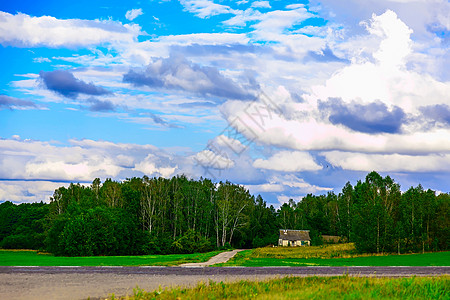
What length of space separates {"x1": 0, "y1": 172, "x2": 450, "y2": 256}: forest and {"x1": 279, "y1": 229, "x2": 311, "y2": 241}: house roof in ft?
8.54

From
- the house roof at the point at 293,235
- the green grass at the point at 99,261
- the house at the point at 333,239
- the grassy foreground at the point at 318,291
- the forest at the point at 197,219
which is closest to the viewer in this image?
the grassy foreground at the point at 318,291

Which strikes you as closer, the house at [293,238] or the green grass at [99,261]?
the green grass at [99,261]

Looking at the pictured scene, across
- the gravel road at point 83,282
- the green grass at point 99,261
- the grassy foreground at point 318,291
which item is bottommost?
the green grass at point 99,261

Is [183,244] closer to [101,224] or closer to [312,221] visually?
[101,224]

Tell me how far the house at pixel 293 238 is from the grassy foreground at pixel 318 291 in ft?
371

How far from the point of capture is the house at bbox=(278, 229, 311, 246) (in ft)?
448

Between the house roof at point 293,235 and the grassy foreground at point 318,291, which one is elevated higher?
the grassy foreground at point 318,291

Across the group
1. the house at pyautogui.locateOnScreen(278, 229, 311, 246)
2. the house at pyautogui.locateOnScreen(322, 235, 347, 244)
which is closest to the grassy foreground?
the house at pyautogui.locateOnScreen(322, 235, 347, 244)

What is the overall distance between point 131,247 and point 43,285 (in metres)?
76.8

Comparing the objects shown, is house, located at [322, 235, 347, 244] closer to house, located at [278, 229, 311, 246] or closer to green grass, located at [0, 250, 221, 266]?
Result: house, located at [278, 229, 311, 246]

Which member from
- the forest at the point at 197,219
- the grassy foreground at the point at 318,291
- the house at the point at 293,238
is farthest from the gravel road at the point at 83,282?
the house at the point at 293,238

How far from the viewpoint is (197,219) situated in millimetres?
125125

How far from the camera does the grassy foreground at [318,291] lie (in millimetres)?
20422

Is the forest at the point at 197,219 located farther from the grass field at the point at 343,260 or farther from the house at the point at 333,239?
the grass field at the point at 343,260
